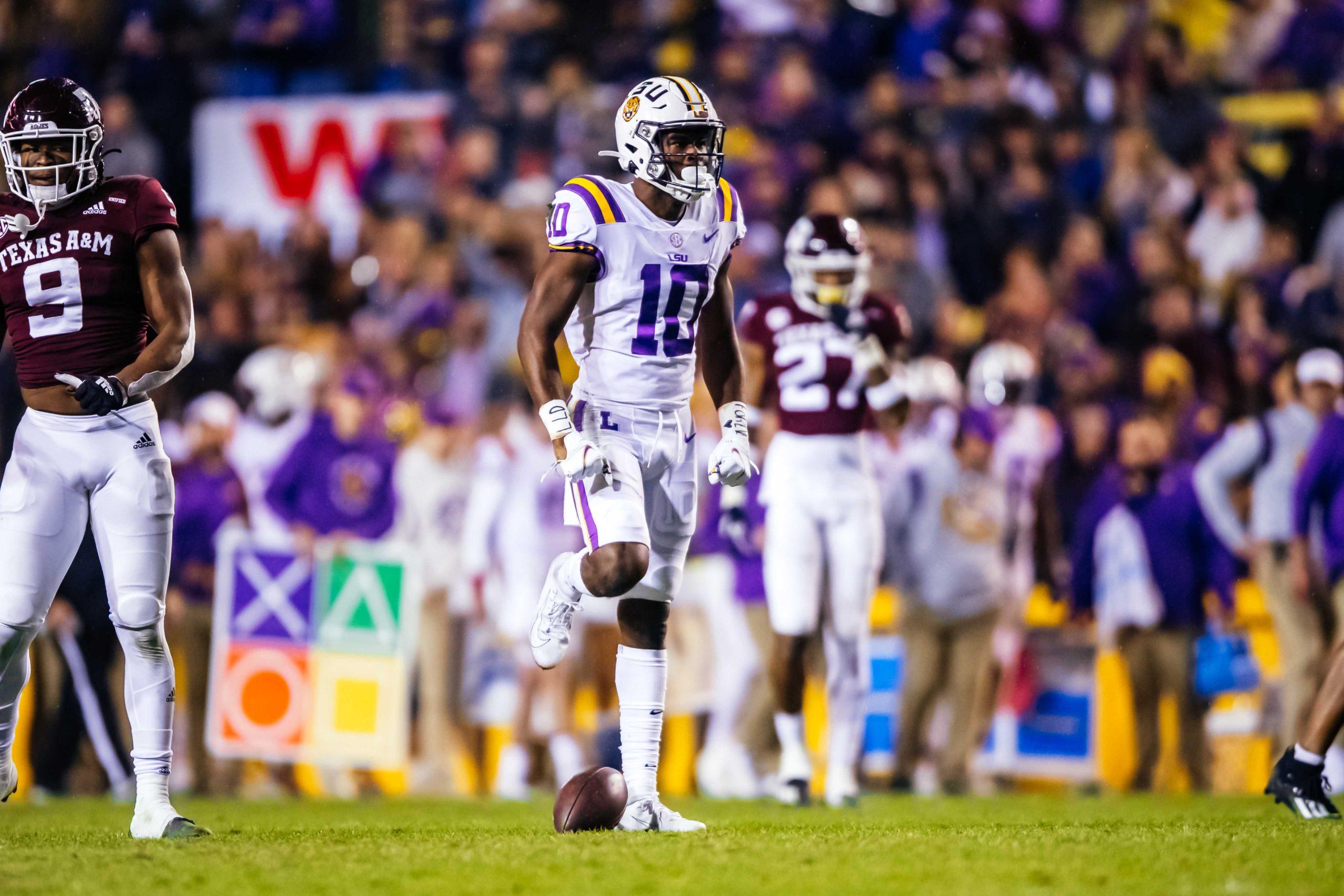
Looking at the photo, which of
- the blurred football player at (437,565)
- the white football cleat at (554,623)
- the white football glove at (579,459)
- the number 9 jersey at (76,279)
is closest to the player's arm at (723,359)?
the white football glove at (579,459)

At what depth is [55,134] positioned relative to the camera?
19.1 feet

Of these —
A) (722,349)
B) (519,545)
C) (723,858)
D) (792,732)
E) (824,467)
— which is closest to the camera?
(723,858)

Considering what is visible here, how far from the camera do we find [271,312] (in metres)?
12.6

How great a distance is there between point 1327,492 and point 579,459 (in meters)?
5.07

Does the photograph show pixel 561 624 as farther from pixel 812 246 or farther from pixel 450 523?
pixel 450 523

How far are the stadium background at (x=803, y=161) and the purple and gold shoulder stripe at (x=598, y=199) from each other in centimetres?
491

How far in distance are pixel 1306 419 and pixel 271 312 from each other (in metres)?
6.89

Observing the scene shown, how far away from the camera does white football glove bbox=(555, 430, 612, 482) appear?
223 inches

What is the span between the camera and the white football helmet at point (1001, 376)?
34.9 ft

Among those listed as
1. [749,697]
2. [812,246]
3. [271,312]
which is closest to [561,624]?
[812,246]

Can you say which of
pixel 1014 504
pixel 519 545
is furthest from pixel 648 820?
pixel 1014 504

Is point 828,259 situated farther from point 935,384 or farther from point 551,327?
point 551,327

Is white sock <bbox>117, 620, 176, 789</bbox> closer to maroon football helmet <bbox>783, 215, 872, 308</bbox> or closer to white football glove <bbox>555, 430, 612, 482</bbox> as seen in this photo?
white football glove <bbox>555, 430, 612, 482</bbox>

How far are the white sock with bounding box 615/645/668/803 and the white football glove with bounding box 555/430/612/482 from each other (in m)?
0.71
